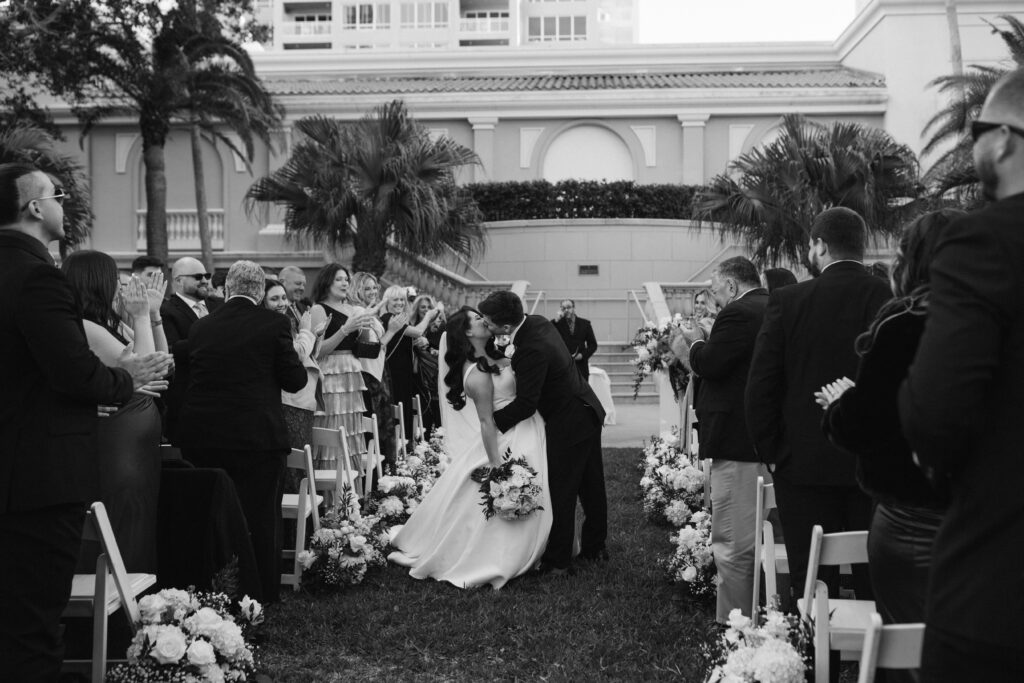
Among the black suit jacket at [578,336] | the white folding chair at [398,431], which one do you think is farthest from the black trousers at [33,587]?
the black suit jacket at [578,336]

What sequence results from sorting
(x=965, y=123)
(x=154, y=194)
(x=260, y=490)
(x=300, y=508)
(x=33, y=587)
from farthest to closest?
(x=154, y=194)
(x=965, y=123)
(x=300, y=508)
(x=260, y=490)
(x=33, y=587)

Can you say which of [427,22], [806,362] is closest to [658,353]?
[806,362]

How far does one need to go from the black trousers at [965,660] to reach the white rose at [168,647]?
327 centimetres

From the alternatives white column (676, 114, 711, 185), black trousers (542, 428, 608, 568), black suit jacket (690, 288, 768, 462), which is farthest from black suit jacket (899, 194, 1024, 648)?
white column (676, 114, 711, 185)

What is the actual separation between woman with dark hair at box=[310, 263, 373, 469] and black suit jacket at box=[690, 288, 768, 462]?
360cm

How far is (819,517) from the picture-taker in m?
4.70

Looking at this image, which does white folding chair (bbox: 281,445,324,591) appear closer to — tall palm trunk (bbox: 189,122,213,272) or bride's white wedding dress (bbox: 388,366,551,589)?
bride's white wedding dress (bbox: 388,366,551,589)

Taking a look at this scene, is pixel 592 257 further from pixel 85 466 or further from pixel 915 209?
pixel 85 466

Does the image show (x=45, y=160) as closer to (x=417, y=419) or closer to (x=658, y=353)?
(x=417, y=419)

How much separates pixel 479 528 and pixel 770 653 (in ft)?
11.9

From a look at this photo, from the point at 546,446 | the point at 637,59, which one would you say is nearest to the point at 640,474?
the point at 546,446

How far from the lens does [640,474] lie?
12.6 meters

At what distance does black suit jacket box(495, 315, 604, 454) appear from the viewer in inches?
286

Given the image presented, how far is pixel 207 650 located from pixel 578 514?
5363 millimetres
